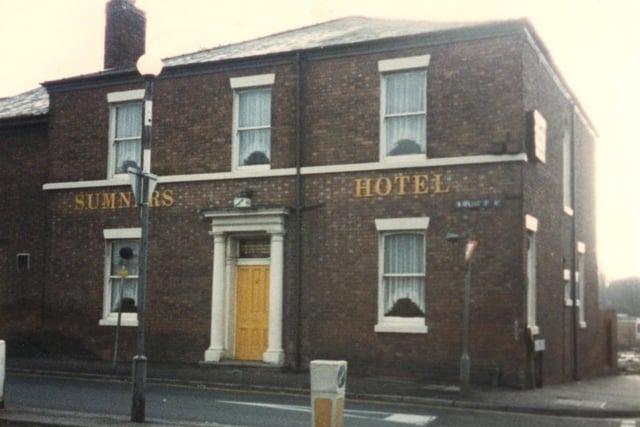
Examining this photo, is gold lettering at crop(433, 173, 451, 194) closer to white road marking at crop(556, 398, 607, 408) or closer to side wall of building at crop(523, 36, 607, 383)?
side wall of building at crop(523, 36, 607, 383)

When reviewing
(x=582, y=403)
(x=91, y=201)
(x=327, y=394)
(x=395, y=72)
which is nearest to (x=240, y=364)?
(x=91, y=201)

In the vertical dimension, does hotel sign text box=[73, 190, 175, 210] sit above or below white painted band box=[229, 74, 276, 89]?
below

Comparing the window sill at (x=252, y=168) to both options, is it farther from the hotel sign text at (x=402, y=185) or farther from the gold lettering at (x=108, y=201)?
the gold lettering at (x=108, y=201)

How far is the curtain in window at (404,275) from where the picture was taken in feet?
57.1

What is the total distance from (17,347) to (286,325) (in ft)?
26.0

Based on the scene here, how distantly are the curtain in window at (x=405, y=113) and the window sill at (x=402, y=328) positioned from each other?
3.61 meters

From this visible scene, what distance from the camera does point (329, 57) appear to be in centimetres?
1848

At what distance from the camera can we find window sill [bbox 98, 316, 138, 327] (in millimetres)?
20000

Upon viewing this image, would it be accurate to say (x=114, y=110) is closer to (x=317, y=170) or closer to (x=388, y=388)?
(x=317, y=170)

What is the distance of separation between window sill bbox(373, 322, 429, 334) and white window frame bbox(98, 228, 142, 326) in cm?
629

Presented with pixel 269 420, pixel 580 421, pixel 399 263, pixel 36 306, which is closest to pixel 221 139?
pixel 399 263

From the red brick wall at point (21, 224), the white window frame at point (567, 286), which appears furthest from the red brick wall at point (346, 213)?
the red brick wall at point (21, 224)

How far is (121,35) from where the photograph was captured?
938 inches

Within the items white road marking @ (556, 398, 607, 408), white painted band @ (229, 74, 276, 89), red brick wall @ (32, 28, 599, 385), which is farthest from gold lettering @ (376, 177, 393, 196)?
white road marking @ (556, 398, 607, 408)
